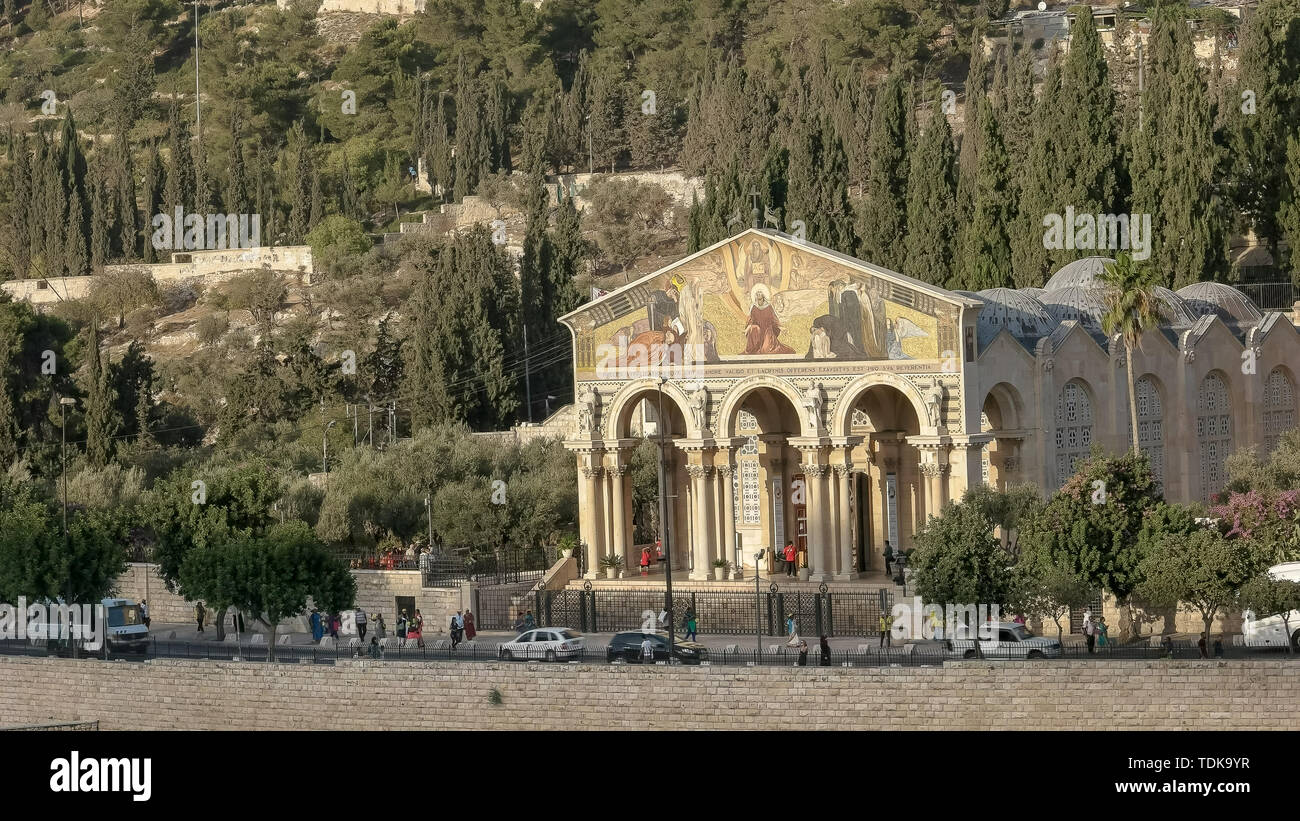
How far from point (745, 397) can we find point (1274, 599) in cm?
1533

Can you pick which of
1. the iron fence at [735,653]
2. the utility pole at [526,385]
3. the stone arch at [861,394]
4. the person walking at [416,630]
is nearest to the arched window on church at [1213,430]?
the stone arch at [861,394]

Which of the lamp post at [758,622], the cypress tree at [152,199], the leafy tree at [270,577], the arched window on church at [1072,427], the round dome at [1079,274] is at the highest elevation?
the cypress tree at [152,199]

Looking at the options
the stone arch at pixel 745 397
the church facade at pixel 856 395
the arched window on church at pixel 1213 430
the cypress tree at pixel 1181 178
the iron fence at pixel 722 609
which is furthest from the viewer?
the cypress tree at pixel 1181 178

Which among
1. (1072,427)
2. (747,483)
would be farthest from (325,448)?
(1072,427)

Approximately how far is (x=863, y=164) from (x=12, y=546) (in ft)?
145

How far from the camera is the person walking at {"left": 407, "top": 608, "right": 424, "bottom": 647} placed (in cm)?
4501

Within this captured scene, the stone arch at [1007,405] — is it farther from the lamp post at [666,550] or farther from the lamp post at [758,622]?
the lamp post at [666,550]

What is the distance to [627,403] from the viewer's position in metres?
52.2

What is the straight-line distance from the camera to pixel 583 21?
415 feet

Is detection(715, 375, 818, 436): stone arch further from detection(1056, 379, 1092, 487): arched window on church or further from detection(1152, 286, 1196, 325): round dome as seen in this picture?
detection(1152, 286, 1196, 325): round dome

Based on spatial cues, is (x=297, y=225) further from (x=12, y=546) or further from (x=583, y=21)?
(x=12, y=546)

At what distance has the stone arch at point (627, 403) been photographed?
168 ft

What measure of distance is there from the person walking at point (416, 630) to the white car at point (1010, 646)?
10.9 metres
